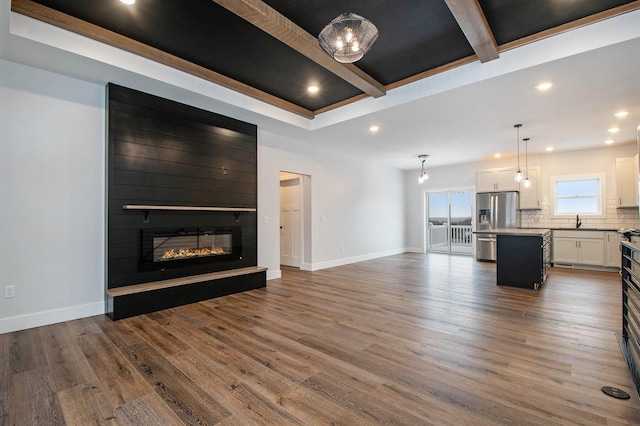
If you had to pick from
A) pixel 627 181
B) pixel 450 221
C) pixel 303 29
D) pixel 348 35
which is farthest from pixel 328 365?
pixel 450 221

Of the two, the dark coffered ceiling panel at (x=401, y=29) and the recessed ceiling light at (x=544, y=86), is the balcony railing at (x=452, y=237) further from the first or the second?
the dark coffered ceiling panel at (x=401, y=29)

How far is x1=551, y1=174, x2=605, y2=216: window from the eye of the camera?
6637 mm

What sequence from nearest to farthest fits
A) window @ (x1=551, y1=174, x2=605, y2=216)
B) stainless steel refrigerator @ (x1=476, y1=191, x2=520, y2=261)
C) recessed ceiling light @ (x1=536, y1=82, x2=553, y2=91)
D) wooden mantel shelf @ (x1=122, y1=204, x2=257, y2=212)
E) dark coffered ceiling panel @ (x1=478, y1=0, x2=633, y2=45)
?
dark coffered ceiling panel @ (x1=478, y1=0, x2=633, y2=45), recessed ceiling light @ (x1=536, y1=82, x2=553, y2=91), wooden mantel shelf @ (x1=122, y1=204, x2=257, y2=212), window @ (x1=551, y1=174, x2=605, y2=216), stainless steel refrigerator @ (x1=476, y1=191, x2=520, y2=261)

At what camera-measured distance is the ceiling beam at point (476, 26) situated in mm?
2340

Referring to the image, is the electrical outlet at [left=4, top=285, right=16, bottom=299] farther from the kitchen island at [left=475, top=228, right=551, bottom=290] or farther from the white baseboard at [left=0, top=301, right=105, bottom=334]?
the kitchen island at [left=475, top=228, right=551, bottom=290]

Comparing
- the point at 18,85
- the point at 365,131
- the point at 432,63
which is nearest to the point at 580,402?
the point at 432,63

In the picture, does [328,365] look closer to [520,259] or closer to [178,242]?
[178,242]

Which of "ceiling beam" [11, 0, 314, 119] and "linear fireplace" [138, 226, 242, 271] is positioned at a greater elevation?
"ceiling beam" [11, 0, 314, 119]

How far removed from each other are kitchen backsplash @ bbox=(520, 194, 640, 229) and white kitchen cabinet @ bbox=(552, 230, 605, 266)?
0.55 meters

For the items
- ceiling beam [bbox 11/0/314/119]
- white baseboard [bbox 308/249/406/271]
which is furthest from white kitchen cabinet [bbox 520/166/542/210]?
ceiling beam [bbox 11/0/314/119]

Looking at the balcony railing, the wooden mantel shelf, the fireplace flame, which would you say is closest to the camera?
the wooden mantel shelf

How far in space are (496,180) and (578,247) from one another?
7.63 ft

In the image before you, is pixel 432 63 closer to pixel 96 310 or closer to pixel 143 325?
pixel 143 325

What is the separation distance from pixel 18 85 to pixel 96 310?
8.46 feet
